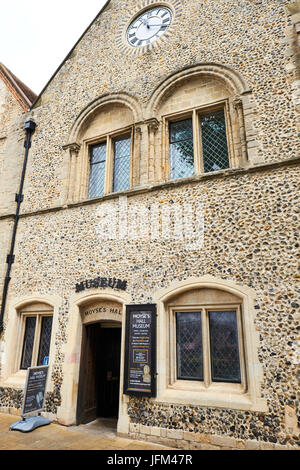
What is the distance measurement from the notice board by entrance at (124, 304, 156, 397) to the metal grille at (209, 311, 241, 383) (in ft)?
3.48

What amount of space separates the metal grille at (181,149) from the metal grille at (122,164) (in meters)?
1.19

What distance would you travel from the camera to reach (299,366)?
172 inches

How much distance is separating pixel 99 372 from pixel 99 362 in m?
0.21

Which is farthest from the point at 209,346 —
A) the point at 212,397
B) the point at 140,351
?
the point at 140,351

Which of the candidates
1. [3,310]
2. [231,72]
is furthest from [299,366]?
[3,310]

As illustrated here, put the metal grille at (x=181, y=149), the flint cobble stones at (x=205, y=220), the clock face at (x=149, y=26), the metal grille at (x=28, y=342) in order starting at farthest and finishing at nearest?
the clock face at (x=149, y=26) → the metal grille at (x=28, y=342) → the metal grille at (x=181, y=149) → the flint cobble stones at (x=205, y=220)

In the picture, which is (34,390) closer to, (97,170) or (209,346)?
(209,346)

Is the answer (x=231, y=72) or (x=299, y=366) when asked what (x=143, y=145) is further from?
(x=299, y=366)

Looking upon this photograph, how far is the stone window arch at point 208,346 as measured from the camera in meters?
4.70

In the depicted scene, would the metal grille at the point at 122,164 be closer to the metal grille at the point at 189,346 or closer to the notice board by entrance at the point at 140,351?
the notice board by entrance at the point at 140,351

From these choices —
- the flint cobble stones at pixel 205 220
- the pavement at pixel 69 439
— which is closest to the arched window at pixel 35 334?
the flint cobble stones at pixel 205 220

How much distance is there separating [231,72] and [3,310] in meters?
7.76

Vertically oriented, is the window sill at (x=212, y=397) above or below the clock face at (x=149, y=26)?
below

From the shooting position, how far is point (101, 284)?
6301mm
